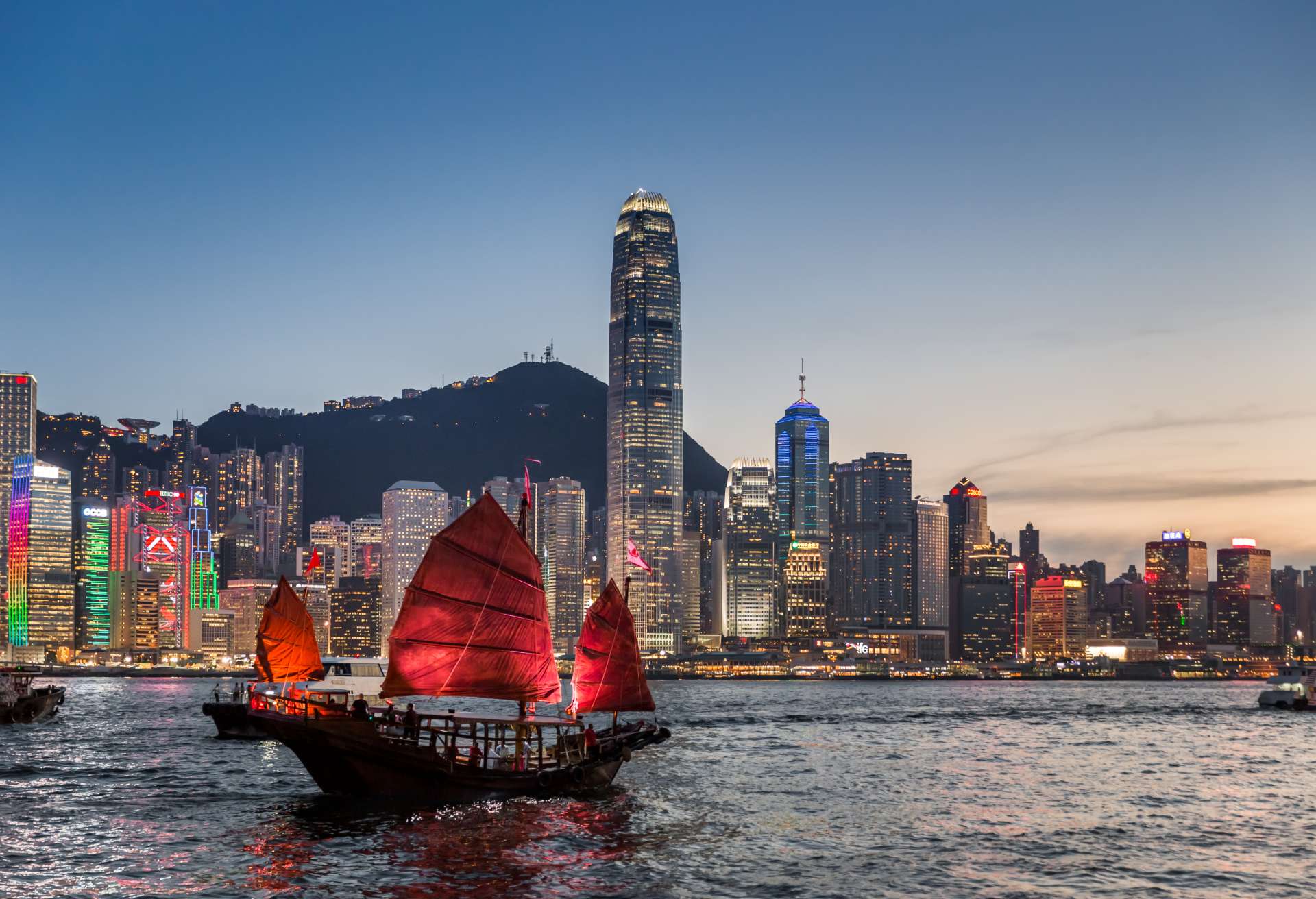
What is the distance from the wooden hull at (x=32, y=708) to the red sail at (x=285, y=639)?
29624 mm

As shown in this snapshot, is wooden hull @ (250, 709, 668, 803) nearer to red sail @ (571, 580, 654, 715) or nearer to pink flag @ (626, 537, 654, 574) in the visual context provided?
red sail @ (571, 580, 654, 715)

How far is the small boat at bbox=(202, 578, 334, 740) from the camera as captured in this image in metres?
81.8

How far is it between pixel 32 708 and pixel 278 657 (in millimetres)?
34009

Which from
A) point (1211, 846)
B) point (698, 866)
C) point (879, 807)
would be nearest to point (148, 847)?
point (698, 866)

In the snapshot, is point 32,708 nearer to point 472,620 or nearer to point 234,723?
point 234,723

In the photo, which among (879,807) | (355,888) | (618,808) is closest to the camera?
(355,888)

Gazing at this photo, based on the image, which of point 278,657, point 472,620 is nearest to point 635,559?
point 472,620

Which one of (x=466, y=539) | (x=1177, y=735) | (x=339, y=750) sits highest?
(x=466, y=539)

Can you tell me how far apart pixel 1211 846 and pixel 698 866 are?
19170 mm

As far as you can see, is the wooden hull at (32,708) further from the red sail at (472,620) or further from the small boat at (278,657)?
the red sail at (472,620)

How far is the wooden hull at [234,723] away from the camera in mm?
→ 84938

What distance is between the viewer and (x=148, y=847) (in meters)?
43.0

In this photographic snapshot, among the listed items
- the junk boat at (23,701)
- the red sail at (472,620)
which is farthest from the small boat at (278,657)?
the red sail at (472,620)

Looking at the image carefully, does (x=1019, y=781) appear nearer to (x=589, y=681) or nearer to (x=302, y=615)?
(x=589, y=681)
